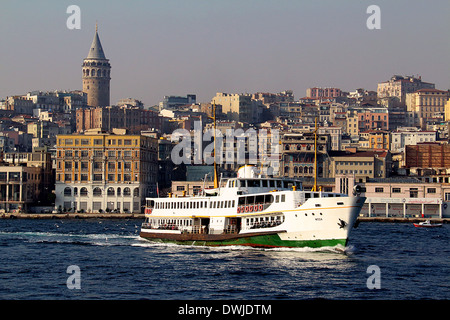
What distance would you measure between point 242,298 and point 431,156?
326ft

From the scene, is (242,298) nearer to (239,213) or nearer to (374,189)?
(239,213)

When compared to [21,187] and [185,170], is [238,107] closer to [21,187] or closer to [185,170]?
[185,170]

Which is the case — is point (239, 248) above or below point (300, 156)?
below

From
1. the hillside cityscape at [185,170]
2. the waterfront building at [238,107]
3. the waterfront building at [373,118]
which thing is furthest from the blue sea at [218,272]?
the waterfront building at [238,107]

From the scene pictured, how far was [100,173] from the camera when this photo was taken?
339 ft

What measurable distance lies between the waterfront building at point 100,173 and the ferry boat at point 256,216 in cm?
5213

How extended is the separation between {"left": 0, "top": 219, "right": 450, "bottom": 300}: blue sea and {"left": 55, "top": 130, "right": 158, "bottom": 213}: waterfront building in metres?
53.1

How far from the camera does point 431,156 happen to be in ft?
399

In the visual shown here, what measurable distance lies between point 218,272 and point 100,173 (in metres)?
71.1

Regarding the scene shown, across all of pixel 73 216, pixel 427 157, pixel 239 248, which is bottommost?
pixel 73 216

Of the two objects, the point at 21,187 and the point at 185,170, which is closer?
the point at 21,187

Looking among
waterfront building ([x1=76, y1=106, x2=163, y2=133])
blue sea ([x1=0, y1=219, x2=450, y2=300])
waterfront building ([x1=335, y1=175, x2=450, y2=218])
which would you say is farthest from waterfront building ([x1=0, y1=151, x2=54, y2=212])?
waterfront building ([x1=76, y1=106, x2=163, y2=133])

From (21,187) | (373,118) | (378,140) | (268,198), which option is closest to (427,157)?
(378,140)

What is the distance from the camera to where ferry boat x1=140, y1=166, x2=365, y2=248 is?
39.0 m
